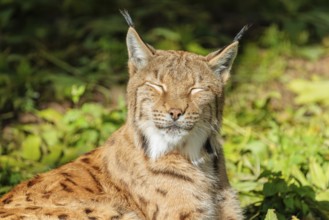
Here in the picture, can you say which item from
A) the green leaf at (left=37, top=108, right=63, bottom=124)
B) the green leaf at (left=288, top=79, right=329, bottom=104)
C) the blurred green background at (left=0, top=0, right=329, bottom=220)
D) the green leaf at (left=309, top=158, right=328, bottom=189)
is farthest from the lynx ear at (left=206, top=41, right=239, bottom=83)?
the green leaf at (left=288, top=79, right=329, bottom=104)

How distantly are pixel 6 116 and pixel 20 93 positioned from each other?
49 centimetres

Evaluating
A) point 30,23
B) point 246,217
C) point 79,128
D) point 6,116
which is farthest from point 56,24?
point 246,217

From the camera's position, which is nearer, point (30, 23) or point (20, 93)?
point (20, 93)

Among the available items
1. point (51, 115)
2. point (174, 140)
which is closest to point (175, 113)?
point (174, 140)

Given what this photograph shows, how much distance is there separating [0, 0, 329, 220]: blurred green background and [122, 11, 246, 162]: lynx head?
1.03 m

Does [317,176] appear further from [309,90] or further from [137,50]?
[309,90]

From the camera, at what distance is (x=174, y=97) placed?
6070mm

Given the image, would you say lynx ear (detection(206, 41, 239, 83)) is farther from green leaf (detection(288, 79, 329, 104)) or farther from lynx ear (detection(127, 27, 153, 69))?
green leaf (detection(288, 79, 329, 104))

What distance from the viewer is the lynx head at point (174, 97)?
6.05 metres

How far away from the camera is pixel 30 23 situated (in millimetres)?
11688

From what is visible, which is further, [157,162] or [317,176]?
[317,176]

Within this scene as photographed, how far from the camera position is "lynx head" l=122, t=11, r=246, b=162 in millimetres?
6055

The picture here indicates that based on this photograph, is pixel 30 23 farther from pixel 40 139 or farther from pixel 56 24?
pixel 40 139

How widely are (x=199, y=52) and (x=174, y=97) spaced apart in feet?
14.7
